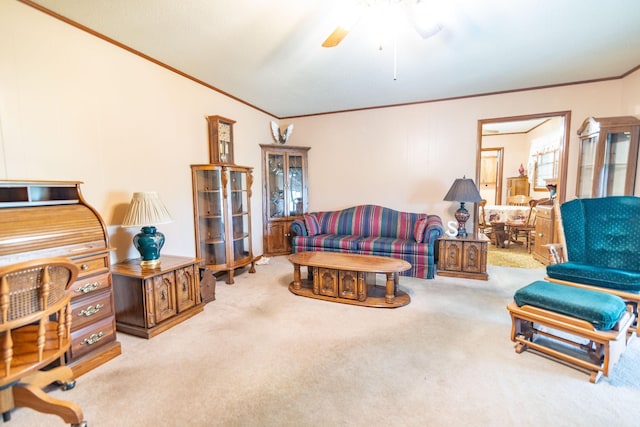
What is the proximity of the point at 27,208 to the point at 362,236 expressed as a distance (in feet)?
12.2

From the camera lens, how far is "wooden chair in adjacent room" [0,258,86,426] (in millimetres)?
1111

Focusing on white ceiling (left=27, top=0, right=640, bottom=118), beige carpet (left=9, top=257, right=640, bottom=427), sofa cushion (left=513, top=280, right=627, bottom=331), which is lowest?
beige carpet (left=9, top=257, right=640, bottom=427)

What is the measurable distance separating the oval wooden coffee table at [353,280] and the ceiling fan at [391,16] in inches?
78.3

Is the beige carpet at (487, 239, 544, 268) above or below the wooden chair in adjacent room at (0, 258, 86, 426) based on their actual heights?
below

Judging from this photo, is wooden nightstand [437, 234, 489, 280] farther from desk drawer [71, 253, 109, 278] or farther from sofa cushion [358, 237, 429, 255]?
desk drawer [71, 253, 109, 278]

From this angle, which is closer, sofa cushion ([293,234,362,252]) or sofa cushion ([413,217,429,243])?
sofa cushion ([413,217,429,243])

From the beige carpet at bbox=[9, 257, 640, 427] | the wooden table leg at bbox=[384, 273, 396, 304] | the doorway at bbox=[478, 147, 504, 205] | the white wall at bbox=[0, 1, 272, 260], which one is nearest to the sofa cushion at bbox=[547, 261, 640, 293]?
the beige carpet at bbox=[9, 257, 640, 427]

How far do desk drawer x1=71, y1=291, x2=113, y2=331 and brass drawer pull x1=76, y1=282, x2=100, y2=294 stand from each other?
0.05 m

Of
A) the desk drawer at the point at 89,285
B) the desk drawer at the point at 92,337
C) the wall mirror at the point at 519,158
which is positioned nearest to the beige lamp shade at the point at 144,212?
the desk drawer at the point at 89,285

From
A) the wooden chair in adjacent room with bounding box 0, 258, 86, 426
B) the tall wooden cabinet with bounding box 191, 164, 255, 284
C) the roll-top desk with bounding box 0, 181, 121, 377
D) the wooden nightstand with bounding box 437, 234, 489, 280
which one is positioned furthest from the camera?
the wooden nightstand with bounding box 437, 234, 489, 280

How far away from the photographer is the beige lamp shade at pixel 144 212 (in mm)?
2430

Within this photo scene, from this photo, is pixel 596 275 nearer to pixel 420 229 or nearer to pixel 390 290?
pixel 390 290

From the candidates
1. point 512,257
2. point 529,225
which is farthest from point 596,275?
point 529,225

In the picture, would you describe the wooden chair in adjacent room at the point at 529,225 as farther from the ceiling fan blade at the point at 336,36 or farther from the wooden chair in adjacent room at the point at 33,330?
the wooden chair in adjacent room at the point at 33,330
